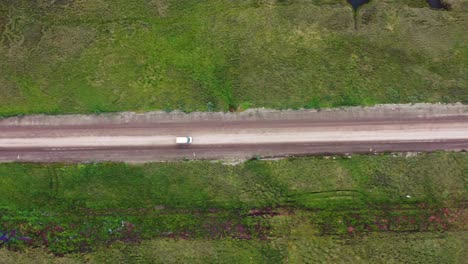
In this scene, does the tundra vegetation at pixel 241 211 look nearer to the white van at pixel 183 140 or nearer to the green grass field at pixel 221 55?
the white van at pixel 183 140

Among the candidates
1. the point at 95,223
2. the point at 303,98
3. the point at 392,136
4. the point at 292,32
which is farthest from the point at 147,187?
the point at 392,136

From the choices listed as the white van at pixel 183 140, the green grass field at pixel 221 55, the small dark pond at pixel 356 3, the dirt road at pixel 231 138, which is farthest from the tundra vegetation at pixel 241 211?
the small dark pond at pixel 356 3

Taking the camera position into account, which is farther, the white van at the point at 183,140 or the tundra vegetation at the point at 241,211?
the white van at the point at 183,140

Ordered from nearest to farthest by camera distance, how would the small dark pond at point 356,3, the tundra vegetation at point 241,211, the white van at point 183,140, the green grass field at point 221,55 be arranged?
the tundra vegetation at point 241,211 < the white van at point 183,140 < the green grass field at point 221,55 < the small dark pond at point 356,3

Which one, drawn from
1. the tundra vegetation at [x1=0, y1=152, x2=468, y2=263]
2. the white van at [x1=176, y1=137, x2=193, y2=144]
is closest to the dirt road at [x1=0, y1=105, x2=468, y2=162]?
the white van at [x1=176, y1=137, x2=193, y2=144]

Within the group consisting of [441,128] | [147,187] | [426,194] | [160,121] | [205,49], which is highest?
[205,49]

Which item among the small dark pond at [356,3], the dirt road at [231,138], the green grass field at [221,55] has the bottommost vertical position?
the dirt road at [231,138]

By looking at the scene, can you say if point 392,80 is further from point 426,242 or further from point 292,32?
point 426,242

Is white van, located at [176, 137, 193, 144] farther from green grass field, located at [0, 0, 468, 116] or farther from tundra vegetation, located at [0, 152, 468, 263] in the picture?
green grass field, located at [0, 0, 468, 116]
